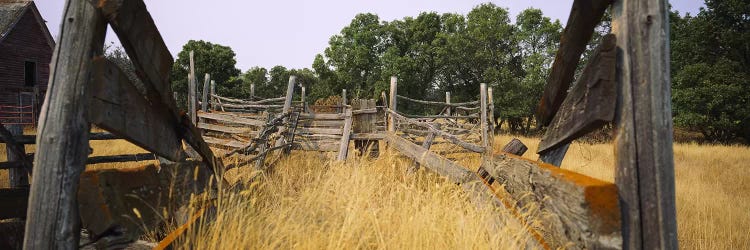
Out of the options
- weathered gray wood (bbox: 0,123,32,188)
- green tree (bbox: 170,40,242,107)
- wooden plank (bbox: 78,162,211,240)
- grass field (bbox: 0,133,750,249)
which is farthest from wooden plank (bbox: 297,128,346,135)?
green tree (bbox: 170,40,242,107)

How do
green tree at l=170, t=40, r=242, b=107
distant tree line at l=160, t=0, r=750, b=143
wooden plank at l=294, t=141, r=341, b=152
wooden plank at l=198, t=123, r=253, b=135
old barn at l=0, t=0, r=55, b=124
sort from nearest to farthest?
wooden plank at l=294, t=141, r=341, b=152 < wooden plank at l=198, t=123, r=253, b=135 < distant tree line at l=160, t=0, r=750, b=143 < old barn at l=0, t=0, r=55, b=124 < green tree at l=170, t=40, r=242, b=107

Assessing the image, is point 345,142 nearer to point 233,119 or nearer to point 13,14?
point 233,119

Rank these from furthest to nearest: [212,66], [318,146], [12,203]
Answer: [212,66] → [318,146] → [12,203]

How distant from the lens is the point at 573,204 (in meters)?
1.53

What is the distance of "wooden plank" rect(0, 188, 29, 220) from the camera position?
3.62 meters

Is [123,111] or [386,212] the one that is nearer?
[123,111]

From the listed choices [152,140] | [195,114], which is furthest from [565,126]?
[195,114]

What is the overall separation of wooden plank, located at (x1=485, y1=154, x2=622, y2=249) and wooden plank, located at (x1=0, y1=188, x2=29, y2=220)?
4.41m

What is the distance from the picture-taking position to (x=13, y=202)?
3.69 meters

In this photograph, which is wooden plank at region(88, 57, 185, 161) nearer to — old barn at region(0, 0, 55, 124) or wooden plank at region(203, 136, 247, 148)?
wooden plank at region(203, 136, 247, 148)

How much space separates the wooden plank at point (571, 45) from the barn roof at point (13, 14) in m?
27.1

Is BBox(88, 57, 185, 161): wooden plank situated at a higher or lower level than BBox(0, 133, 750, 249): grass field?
higher

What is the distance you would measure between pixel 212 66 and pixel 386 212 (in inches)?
1489

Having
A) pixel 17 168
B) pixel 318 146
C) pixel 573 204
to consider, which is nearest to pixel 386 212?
pixel 573 204
